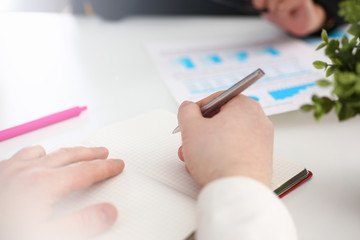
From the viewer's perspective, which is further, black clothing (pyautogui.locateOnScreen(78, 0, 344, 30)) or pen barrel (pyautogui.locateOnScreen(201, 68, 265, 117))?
black clothing (pyautogui.locateOnScreen(78, 0, 344, 30))

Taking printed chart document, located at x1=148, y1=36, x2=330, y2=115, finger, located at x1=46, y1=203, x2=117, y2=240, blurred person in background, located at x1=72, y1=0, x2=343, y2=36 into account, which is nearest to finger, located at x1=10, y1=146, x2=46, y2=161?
finger, located at x1=46, y1=203, x2=117, y2=240

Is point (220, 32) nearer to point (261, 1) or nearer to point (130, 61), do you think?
point (261, 1)

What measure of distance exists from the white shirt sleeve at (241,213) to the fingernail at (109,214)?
83 mm

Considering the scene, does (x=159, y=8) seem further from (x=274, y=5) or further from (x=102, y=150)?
(x=102, y=150)

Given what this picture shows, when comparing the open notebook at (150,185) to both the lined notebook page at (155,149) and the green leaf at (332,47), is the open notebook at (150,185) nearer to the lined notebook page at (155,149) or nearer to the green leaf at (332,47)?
the lined notebook page at (155,149)

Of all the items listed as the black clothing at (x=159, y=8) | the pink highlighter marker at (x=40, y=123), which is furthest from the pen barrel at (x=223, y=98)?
the black clothing at (x=159, y=8)

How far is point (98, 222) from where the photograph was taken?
1.14 ft

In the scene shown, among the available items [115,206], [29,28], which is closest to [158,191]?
[115,206]

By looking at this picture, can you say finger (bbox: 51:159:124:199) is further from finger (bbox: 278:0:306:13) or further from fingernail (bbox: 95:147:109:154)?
finger (bbox: 278:0:306:13)

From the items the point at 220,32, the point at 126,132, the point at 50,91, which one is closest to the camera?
the point at 126,132

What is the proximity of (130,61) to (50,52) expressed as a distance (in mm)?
197

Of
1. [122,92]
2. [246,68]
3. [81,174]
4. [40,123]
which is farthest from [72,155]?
[246,68]

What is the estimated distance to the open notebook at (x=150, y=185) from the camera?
36 cm

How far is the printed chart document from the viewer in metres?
0.64
